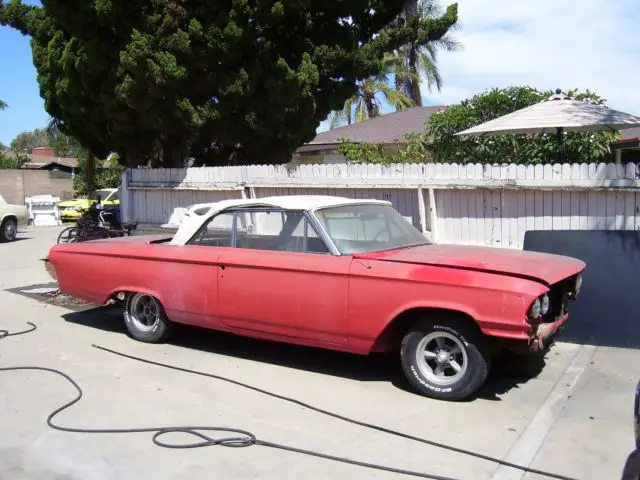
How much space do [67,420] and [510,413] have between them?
3.24 metres

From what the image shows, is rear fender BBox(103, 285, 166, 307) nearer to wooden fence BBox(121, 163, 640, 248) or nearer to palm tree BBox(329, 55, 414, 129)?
wooden fence BBox(121, 163, 640, 248)

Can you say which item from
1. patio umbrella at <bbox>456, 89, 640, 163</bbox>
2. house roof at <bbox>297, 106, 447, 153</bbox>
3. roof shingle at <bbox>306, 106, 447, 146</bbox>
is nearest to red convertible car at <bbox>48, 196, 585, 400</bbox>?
patio umbrella at <bbox>456, 89, 640, 163</bbox>

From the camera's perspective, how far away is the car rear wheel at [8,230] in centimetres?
1806

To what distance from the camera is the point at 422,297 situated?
4930 millimetres

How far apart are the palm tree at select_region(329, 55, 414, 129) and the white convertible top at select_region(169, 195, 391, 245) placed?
24.4 meters

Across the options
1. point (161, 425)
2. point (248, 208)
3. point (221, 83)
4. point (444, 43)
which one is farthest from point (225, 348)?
point (444, 43)

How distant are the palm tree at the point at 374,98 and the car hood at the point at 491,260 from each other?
25187 millimetres

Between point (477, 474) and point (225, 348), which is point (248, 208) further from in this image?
point (477, 474)

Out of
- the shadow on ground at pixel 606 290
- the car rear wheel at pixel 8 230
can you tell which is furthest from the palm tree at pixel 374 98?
the shadow on ground at pixel 606 290

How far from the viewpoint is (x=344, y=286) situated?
5.27 m

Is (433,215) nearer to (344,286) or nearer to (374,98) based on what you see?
(344,286)

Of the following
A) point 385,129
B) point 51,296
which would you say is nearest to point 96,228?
point 51,296

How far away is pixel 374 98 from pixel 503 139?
2387cm

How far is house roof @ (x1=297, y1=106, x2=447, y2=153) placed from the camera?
1861 centimetres
